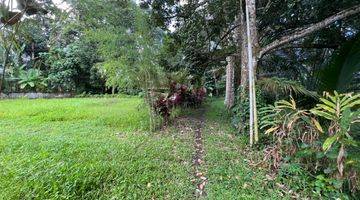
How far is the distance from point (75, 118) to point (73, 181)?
414 cm

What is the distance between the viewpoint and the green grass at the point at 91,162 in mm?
2359

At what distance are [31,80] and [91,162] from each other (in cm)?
1181

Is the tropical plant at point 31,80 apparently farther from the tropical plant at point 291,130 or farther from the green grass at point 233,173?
the tropical plant at point 291,130

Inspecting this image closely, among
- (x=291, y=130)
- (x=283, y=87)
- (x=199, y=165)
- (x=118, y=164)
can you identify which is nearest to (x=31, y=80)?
(x=118, y=164)

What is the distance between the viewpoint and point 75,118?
20.5ft

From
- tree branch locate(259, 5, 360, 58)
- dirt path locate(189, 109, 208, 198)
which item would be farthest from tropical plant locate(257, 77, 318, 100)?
dirt path locate(189, 109, 208, 198)

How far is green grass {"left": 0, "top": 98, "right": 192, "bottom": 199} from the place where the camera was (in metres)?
2.36

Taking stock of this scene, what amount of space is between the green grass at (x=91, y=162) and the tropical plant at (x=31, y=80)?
8508 mm

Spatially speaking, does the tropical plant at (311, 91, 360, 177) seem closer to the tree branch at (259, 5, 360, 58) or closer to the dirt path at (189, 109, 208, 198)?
the dirt path at (189, 109, 208, 198)

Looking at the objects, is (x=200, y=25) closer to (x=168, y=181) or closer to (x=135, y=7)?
(x=135, y=7)

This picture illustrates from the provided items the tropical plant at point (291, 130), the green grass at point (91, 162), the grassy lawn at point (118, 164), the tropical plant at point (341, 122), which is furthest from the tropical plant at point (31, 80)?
the tropical plant at point (341, 122)

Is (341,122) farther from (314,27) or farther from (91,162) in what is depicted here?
(91,162)

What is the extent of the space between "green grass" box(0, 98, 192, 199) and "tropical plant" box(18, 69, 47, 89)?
851 centimetres

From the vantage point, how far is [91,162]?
3008 millimetres
